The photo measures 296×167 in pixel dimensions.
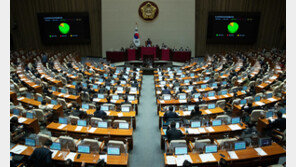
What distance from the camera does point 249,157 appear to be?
5.75 meters

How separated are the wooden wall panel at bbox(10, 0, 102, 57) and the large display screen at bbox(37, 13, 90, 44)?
30.8 inches

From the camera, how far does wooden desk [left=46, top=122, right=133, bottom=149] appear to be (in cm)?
711

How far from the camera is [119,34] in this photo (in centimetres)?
2400

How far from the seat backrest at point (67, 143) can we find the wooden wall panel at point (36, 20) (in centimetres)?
2005

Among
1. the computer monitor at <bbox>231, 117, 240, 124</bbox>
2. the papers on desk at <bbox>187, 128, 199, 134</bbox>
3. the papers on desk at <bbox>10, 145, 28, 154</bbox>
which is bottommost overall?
the papers on desk at <bbox>10, 145, 28, 154</bbox>

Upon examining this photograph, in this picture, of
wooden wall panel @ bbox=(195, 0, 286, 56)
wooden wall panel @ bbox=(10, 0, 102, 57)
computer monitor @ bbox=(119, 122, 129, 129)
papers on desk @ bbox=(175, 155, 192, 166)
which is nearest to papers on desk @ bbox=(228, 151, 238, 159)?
papers on desk @ bbox=(175, 155, 192, 166)

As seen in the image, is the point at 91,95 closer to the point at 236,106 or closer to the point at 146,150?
the point at 146,150

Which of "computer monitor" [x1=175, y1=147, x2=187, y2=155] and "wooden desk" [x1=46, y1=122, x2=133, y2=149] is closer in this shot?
"computer monitor" [x1=175, y1=147, x2=187, y2=155]

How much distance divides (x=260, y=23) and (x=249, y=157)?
910 inches

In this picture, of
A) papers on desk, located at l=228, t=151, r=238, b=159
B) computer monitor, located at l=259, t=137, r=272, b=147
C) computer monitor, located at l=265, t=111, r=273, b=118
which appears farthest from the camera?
computer monitor, located at l=265, t=111, r=273, b=118

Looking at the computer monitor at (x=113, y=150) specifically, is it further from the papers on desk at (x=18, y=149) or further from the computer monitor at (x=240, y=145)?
the computer monitor at (x=240, y=145)

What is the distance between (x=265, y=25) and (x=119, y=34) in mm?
17283

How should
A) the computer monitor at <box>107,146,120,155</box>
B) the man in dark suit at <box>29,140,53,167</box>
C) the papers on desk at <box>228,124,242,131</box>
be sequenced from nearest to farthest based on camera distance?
the man in dark suit at <box>29,140,53,167</box> → the computer monitor at <box>107,146,120,155</box> → the papers on desk at <box>228,124,242,131</box>

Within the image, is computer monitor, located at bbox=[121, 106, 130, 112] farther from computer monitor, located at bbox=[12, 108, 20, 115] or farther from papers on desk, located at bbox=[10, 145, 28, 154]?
computer monitor, located at bbox=[12, 108, 20, 115]
